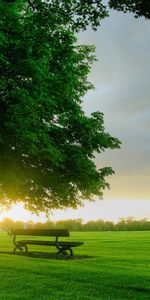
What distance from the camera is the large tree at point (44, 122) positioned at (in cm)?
1941

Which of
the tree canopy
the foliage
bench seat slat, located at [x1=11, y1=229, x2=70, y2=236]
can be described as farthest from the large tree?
the foliage

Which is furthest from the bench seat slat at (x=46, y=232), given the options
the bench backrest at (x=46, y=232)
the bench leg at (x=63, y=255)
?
the bench leg at (x=63, y=255)

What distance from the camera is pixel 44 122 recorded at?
80.1ft

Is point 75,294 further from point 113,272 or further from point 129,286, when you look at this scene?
point 113,272

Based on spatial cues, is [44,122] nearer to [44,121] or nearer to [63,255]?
[44,121]

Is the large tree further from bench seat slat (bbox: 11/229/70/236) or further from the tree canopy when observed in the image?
bench seat slat (bbox: 11/229/70/236)

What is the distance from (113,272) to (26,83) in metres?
10.4

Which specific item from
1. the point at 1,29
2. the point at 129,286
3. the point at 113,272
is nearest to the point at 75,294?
the point at 129,286

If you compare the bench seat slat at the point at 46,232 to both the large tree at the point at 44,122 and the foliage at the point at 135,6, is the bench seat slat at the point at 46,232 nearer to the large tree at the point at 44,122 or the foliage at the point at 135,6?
the large tree at the point at 44,122

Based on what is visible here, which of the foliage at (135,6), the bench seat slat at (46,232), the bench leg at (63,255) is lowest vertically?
the bench leg at (63,255)

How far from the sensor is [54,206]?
92.4 ft

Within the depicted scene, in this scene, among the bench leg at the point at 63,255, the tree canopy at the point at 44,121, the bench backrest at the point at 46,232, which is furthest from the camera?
the bench backrest at the point at 46,232

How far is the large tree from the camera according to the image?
19406mm

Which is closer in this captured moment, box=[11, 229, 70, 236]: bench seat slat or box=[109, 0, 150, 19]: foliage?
box=[109, 0, 150, 19]: foliage
